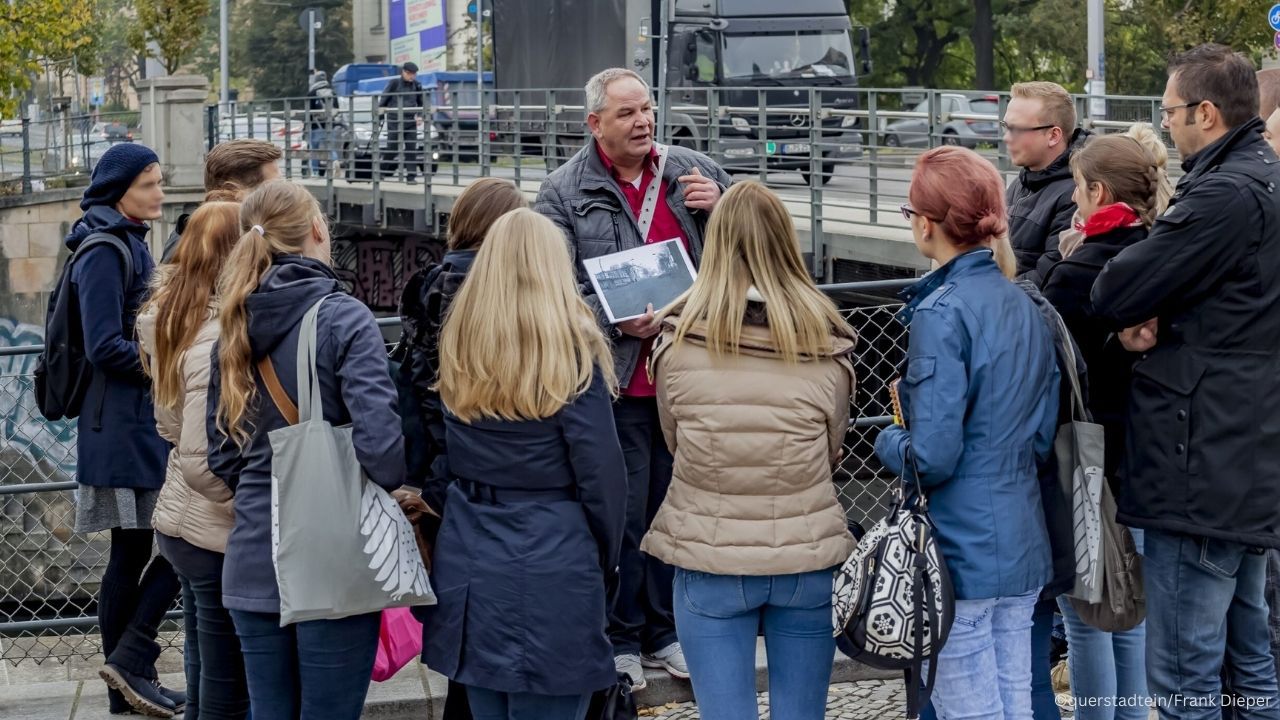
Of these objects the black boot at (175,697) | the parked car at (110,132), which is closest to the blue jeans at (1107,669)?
the black boot at (175,697)

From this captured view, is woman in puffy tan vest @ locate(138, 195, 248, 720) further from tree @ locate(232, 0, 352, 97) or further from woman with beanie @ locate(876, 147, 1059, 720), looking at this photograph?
tree @ locate(232, 0, 352, 97)

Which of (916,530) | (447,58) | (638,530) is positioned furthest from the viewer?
(447,58)

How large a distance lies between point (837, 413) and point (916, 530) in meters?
0.38

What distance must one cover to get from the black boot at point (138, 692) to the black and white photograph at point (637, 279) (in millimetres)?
1987

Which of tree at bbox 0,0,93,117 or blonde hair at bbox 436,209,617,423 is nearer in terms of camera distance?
blonde hair at bbox 436,209,617,423

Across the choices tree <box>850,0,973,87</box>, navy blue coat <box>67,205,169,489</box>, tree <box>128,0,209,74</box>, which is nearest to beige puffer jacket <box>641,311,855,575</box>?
navy blue coat <box>67,205,169,489</box>

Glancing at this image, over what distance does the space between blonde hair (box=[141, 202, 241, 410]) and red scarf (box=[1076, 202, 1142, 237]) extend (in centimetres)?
237

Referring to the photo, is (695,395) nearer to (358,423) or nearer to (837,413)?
(837,413)

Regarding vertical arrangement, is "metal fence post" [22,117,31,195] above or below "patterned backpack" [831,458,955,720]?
above

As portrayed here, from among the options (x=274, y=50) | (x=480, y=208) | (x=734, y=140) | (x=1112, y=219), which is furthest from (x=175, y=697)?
(x=274, y=50)

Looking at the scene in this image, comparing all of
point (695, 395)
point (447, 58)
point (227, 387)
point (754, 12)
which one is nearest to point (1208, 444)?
point (695, 395)

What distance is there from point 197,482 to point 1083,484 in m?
2.33

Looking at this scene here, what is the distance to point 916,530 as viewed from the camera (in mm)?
3672

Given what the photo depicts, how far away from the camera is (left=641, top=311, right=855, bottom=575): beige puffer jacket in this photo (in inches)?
149
